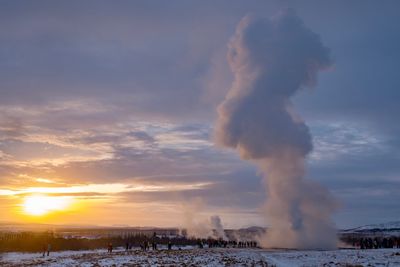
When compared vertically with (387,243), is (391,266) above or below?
below

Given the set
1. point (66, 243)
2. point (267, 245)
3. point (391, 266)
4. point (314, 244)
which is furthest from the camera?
point (66, 243)

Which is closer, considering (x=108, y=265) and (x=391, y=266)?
(x=391, y=266)

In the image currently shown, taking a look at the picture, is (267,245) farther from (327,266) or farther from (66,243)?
(327,266)

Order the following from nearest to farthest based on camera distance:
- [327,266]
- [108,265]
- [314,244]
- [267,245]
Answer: [327,266] → [108,265] → [314,244] → [267,245]

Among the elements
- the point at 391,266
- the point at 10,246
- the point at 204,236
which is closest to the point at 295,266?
the point at 391,266

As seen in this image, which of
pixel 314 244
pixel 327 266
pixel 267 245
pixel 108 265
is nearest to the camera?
pixel 327 266

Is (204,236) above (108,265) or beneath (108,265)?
above

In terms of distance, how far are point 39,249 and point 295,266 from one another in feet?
179

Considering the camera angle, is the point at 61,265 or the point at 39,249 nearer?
the point at 61,265

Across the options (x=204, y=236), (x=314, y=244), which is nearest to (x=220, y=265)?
(x=314, y=244)

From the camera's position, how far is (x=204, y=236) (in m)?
130

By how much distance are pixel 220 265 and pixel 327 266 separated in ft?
25.5

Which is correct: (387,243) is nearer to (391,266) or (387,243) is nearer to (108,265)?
(391,266)

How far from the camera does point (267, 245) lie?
77.4 m
